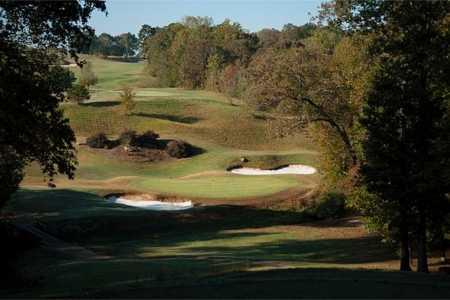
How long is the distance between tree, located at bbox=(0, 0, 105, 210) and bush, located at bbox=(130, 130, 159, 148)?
158ft

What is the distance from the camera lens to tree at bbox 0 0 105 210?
16.1 meters

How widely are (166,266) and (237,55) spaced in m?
105

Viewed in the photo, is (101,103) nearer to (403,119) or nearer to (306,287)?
(403,119)

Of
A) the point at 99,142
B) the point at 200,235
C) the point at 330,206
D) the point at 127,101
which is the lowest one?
the point at 200,235

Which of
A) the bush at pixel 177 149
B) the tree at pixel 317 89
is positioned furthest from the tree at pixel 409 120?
the bush at pixel 177 149

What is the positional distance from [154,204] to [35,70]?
29189 mm

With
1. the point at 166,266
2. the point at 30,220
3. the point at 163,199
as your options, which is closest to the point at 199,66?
the point at 163,199

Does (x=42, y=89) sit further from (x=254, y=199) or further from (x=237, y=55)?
(x=237, y=55)

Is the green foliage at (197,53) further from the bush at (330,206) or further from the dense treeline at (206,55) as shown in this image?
the bush at (330,206)

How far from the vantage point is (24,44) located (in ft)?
57.9

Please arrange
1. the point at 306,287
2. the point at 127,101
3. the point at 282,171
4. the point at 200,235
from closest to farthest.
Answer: the point at 306,287
the point at 200,235
the point at 282,171
the point at 127,101

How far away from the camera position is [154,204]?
4612cm

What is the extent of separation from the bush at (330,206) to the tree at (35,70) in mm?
27588

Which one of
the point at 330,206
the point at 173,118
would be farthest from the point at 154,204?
the point at 173,118
